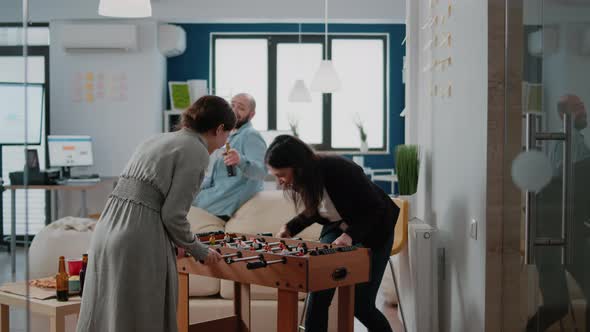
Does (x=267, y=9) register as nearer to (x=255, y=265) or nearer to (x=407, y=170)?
(x=407, y=170)

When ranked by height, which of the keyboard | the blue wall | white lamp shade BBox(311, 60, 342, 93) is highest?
the blue wall

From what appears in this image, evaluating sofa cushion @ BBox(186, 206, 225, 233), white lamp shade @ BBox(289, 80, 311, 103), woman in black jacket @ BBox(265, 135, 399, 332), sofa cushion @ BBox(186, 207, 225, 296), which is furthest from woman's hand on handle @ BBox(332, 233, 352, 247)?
white lamp shade @ BBox(289, 80, 311, 103)

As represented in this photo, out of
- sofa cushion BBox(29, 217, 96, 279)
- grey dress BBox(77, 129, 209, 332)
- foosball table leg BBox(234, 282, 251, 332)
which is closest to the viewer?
grey dress BBox(77, 129, 209, 332)

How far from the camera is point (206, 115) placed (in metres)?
2.84

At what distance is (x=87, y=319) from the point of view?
273 cm

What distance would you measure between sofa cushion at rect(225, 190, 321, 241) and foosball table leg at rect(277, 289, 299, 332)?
159cm

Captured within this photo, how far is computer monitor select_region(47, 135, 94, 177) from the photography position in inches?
307

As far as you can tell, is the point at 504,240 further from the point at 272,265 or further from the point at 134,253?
the point at 134,253

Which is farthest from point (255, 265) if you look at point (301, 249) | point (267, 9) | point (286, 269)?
point (267, 9)

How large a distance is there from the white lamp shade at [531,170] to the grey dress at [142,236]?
1.19 m

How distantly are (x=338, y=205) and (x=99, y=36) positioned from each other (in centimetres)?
588

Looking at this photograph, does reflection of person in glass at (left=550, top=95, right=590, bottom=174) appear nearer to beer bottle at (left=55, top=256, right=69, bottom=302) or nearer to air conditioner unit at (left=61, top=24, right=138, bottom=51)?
beer bottle at (left=55, top=256, right=69, bottom=302)

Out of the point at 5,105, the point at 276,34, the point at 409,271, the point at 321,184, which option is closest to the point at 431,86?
the point at 409,271

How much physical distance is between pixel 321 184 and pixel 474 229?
751 mm
